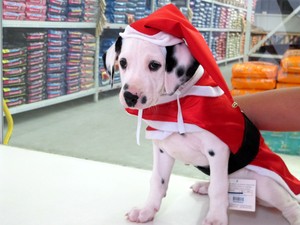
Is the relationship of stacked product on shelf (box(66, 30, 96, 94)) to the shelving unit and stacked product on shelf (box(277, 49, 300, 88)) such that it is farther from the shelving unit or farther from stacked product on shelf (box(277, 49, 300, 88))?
stacked product on shelf (box(277, 49, 300, 88))

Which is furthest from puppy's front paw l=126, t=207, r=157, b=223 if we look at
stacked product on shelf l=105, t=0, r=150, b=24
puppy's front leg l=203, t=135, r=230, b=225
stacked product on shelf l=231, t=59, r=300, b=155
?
stacked product on shelf l=105, t=0, r=150, b=24

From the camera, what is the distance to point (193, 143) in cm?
67

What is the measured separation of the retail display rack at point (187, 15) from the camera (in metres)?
2.51

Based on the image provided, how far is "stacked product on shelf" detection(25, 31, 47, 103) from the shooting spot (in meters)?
2.52

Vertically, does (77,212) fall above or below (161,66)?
below

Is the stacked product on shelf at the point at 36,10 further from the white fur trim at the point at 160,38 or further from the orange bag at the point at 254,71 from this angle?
the white fur trim at the point at 160,38

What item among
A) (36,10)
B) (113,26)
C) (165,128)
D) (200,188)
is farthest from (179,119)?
(113,26)

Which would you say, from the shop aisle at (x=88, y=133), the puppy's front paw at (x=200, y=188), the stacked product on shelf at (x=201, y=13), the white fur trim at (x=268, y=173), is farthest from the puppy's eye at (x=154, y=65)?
the stacked product on shelf at (x=201, y=13)

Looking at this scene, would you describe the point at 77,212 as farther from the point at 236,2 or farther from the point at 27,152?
the point at 236,2

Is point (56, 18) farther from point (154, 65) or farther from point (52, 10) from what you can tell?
point (154, 65)

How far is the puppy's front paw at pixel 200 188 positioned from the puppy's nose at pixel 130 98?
376 mm

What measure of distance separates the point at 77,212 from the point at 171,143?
Result: 25 cm

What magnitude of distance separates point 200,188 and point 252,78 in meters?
1.38

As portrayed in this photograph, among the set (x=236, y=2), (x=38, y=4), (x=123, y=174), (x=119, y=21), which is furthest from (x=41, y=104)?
(x=123, y=174)
